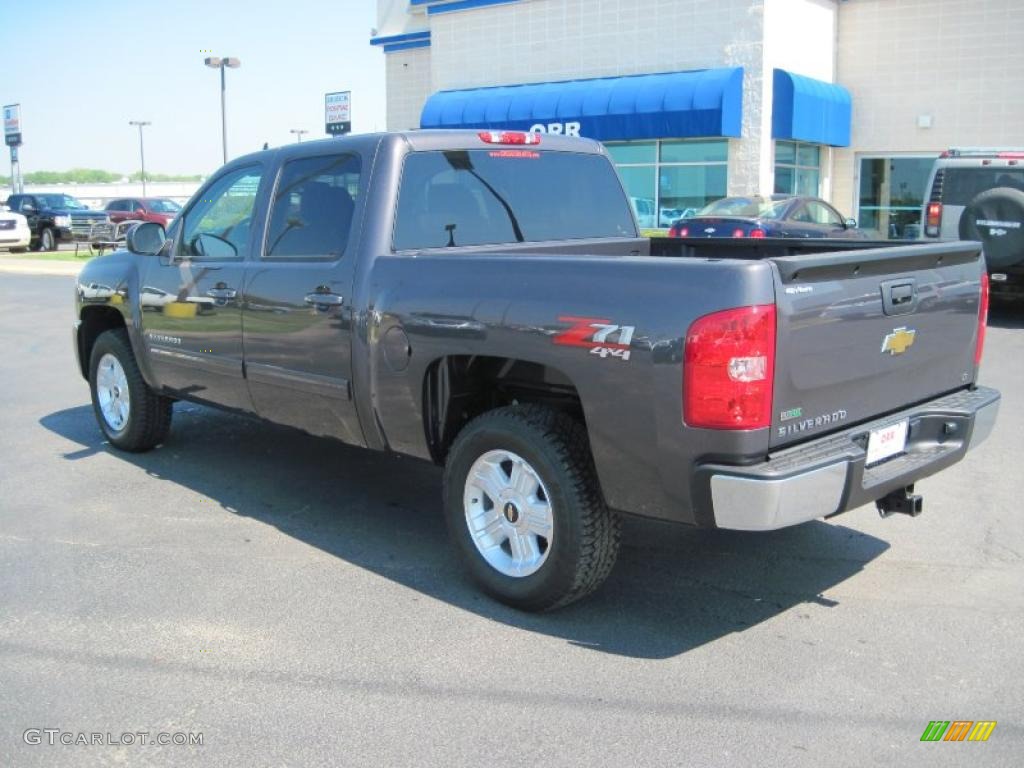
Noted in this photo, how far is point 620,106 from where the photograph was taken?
2236cm

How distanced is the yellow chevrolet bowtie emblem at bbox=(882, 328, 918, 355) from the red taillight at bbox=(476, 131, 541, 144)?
215 centimetres

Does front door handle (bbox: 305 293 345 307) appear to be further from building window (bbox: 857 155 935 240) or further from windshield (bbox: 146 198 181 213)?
windshield (bbox: 146 198 181 213)

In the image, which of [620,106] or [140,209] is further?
[140,209]

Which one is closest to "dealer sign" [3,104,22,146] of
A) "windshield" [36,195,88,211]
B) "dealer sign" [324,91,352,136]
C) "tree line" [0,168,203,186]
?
"windshield" [36,195,88,211]

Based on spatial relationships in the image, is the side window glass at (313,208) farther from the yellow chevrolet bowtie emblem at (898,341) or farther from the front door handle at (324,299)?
the yellow chevrolet bowtie emblem at (898,341)

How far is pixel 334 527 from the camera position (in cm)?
543

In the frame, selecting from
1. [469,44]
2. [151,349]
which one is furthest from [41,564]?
[469,44]

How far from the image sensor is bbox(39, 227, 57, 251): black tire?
105ft

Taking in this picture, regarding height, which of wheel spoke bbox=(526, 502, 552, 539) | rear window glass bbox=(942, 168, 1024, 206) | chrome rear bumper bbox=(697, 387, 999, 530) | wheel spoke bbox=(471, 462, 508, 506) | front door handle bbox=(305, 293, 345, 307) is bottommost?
wheel spoke bbox=(526, 502, 552, 539)

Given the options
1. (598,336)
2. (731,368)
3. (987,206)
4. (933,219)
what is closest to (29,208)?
(933,219)

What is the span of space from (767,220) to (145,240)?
11159mm

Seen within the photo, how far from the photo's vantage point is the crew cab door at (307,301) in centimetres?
486

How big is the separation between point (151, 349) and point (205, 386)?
2.15ft

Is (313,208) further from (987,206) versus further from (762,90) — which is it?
(762,90)
